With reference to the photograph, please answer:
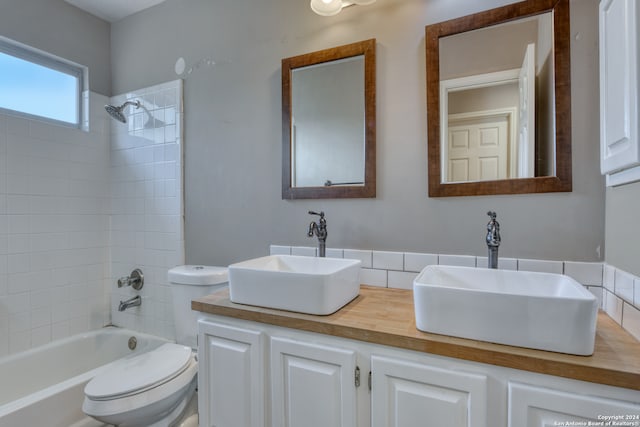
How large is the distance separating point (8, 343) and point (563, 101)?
121 inches

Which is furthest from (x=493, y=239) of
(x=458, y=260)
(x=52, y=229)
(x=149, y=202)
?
(x=52, y=229)

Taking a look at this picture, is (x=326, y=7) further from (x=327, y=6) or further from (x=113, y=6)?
(x=113, y=6)

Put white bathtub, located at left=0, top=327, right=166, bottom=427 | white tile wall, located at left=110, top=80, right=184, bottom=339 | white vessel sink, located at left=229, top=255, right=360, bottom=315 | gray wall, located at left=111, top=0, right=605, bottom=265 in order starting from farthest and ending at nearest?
white tile wall, located at left=110, top=80, right=184, bottom=339 < white bathtub, located at left=0, top=327, right=166, bottom=427 < gray wall, located at left=111, top=0, right=605, bottom=265 < white vessel sink, located at left=229, top=255, right=360, bottom=315

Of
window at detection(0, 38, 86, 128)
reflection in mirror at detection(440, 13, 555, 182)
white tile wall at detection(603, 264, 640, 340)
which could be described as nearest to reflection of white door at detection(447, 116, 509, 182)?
reflection in mirror at detection(440, 13, 555, 182)

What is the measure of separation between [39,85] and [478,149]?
2.69 metres

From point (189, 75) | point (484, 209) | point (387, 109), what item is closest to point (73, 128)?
point (189, 75)

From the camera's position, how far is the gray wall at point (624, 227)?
867 millimetres

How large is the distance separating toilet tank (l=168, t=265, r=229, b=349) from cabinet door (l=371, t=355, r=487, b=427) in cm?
107

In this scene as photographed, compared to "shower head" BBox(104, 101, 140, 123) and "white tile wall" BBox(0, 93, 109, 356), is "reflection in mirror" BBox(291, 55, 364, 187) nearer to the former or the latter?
"shower head" BBox(104, 101, 140, 123)

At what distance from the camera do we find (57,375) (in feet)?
6.35

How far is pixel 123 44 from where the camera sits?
2277 mm

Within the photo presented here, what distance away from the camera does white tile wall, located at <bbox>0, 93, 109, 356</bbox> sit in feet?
5.99

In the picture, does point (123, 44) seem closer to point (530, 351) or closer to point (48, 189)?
point (48, 189)

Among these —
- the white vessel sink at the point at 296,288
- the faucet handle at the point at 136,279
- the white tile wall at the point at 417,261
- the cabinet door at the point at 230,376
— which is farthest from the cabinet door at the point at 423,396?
the faucet handle at the point at 136,279
